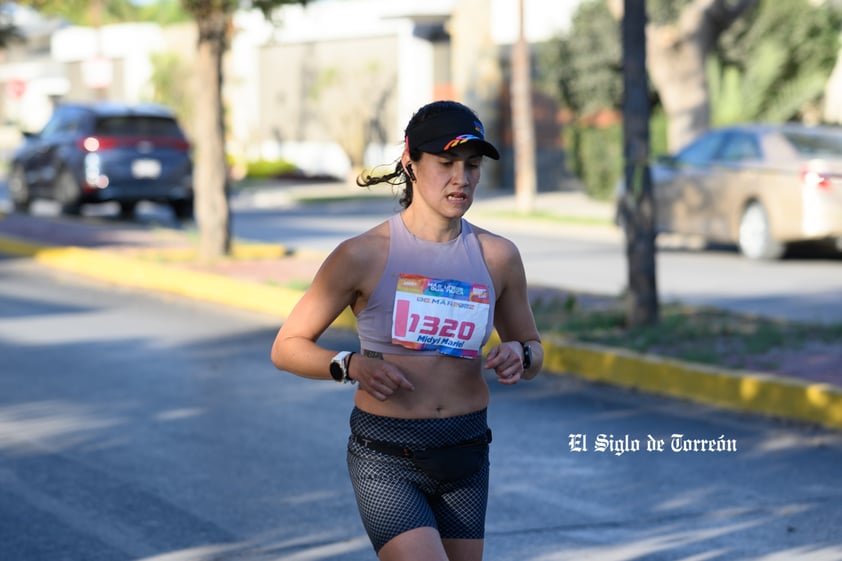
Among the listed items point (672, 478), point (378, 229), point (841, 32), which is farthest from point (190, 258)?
point (841, 32)

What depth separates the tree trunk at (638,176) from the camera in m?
10.4

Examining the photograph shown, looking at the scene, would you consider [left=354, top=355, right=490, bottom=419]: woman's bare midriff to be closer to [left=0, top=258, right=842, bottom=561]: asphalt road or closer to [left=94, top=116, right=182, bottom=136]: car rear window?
[left=0, top=258, right=842, bottom=561]: asphalt road

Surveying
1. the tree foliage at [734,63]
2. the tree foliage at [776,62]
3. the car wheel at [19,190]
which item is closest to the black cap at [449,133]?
the car wheel at [19,190]

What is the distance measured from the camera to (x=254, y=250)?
16.1 meters

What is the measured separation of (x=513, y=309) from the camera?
13.3 ft

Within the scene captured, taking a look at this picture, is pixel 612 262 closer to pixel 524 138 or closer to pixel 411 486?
pixel 524 138

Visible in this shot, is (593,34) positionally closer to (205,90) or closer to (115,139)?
(115,139)

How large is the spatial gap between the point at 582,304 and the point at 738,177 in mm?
5724

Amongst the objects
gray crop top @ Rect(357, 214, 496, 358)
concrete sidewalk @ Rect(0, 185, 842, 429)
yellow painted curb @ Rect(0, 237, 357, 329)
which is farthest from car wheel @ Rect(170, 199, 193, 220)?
gray crop top @ Rect(357, 214, 496, 358)

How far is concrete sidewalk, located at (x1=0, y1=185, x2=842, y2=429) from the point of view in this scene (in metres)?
8.41

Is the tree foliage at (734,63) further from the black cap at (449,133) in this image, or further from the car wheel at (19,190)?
the black cap at (449,133)

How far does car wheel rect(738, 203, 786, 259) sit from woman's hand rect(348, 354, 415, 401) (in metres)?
13.4

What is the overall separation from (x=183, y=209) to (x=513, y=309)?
19963mm

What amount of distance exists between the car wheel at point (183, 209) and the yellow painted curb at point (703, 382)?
14.1 m
